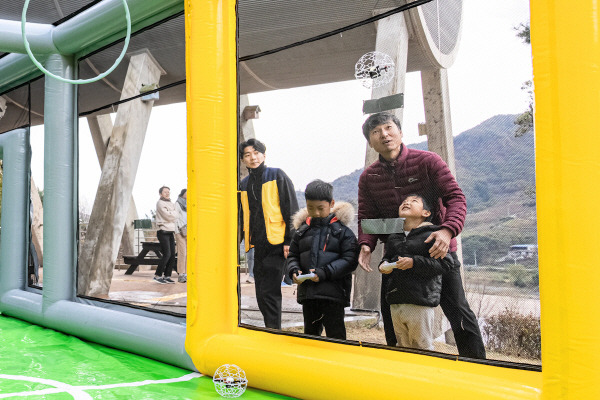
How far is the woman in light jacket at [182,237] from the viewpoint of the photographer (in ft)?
9.41

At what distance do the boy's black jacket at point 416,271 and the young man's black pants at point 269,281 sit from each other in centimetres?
59

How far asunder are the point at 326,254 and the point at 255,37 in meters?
1.11

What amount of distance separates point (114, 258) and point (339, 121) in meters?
A: 2.03

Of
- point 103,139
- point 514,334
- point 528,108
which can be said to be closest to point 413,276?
point 514,334

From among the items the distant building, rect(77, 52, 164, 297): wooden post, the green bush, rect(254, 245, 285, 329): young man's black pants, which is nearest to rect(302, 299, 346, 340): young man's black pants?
rect(254, 245, 285, 329): young man's black pants

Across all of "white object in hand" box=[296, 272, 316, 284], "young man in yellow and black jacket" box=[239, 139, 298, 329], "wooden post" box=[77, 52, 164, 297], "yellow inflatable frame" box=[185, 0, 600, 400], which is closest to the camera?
"yellow inflatable frame" box=[185, 0, 600, 400]

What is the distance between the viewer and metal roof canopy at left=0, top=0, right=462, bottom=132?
189cm

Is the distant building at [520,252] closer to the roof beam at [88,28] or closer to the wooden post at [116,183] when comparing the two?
the roof beam at [88,28]

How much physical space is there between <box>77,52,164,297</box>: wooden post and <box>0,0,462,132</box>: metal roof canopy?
5.2 inches

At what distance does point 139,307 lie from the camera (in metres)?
3.13

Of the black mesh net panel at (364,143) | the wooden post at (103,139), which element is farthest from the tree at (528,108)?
the wooden post at (103,139)

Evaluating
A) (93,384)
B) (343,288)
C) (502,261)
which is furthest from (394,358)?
(93,384)

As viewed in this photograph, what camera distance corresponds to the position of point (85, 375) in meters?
2.42

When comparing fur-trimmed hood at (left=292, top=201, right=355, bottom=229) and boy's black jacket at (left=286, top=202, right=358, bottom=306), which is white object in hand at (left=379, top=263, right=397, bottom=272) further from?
Answer: fur-trimmed hood at (left=292, top=201, right=355, bottom=229)
